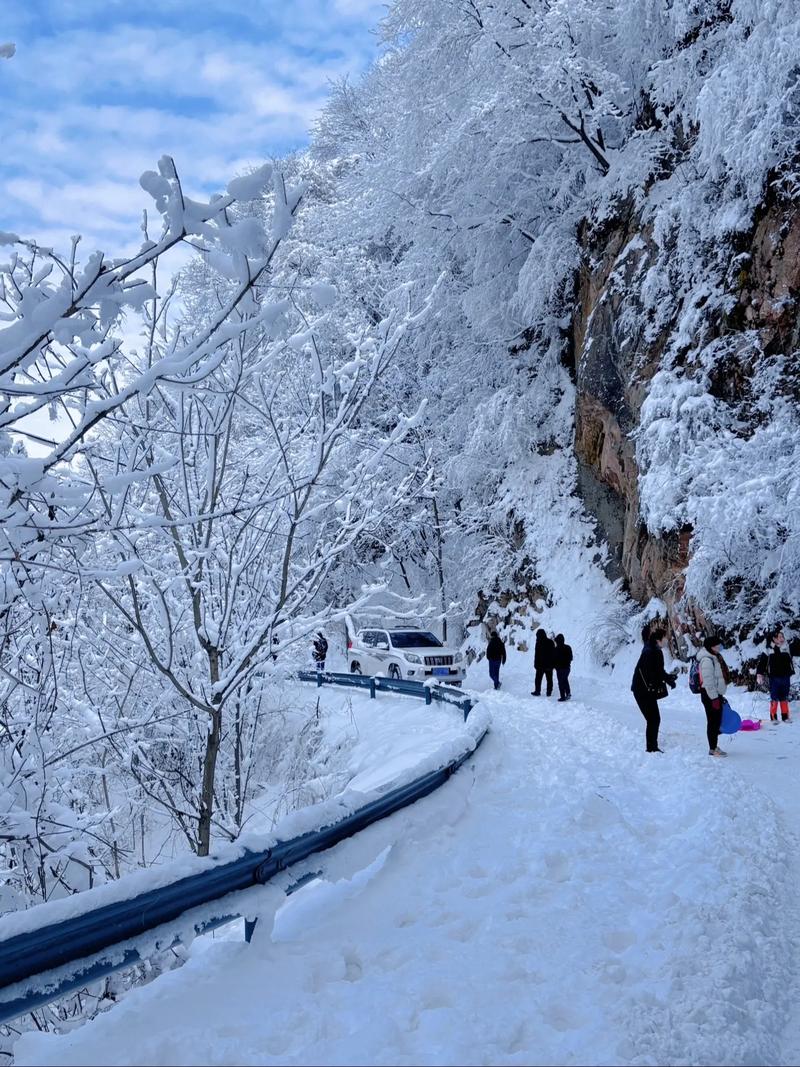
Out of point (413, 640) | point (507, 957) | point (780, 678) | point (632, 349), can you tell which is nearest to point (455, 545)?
point (413, 640)

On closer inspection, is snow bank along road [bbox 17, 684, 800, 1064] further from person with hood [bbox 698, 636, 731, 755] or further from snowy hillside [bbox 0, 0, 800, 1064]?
person with hood [bbox 698, 636, 731, 755]

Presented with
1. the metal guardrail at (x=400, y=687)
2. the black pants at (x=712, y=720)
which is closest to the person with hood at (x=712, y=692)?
the black pants at (x=712, y=720)

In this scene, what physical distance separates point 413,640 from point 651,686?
12486mm

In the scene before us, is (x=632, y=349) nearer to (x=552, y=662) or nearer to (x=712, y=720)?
(x=552, y=662)

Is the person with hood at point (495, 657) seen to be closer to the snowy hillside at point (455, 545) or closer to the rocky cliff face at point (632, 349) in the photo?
the snowy hillside at point (455, 545)

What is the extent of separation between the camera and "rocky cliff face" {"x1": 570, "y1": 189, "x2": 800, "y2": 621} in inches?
595

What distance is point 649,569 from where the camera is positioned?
59.6ft

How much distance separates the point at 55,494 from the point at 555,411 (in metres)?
23.2

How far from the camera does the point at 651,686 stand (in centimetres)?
1004

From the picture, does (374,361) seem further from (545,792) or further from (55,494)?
(545,792)

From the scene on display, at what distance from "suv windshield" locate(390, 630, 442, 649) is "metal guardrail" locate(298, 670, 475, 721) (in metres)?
2.09

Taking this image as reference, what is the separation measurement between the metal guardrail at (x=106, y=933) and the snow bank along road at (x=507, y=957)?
0.24 m

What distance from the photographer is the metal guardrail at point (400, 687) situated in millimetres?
13757

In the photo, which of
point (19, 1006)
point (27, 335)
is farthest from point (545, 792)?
point (27, 335)
